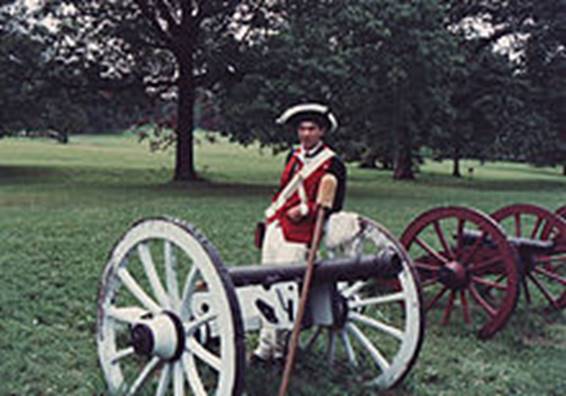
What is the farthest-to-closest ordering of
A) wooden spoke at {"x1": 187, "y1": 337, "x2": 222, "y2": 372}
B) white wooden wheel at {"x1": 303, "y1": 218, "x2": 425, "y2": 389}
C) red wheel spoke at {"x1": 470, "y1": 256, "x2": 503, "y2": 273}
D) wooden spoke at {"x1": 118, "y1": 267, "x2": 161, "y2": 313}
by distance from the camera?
red wheel spoke at {"x1": 470, "y1": 256, "x2": 503, "y2": 273}, white wooden wheel at {"x1": 303, "y1": 218, "x2": 425, "y2": 389}, wooden spoke at {"x1": 118, "y1": 267, "x2": 161, "y2": 313}, wooden spoke at {"x1": 187, "y1": 337, "x2": 222, "y2": 372}

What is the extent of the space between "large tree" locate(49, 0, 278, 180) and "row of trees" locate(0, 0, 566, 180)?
0.13 feet

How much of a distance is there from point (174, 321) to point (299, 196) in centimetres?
129

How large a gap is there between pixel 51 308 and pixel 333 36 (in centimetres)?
1572

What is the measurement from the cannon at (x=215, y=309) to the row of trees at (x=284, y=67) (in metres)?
15.2

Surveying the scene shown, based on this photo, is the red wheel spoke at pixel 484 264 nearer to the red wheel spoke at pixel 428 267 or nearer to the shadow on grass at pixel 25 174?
the red wheel spoke at pixel 428 267

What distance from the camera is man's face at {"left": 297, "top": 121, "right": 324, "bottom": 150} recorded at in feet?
16.5

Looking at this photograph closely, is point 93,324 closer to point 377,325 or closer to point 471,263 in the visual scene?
point 377,325

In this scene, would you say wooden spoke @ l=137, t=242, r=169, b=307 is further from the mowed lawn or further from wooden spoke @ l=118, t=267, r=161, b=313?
the mowed lawn

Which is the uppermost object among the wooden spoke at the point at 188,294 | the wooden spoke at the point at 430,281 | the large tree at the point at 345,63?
the large tree at the point at 345,63

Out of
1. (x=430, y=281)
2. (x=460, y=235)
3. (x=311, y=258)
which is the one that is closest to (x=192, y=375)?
(x=311, y=258)

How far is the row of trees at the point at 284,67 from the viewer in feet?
68.5

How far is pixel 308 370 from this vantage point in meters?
5.39

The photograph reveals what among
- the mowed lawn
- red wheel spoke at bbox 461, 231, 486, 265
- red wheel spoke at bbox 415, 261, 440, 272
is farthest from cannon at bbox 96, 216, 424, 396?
red wheel spoke at bbox 461, 231, 486, 265

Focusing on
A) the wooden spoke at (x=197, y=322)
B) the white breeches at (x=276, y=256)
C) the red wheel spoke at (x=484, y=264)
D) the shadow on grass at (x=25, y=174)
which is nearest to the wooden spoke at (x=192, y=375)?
the wooden spoke at (x=197, y=322)
